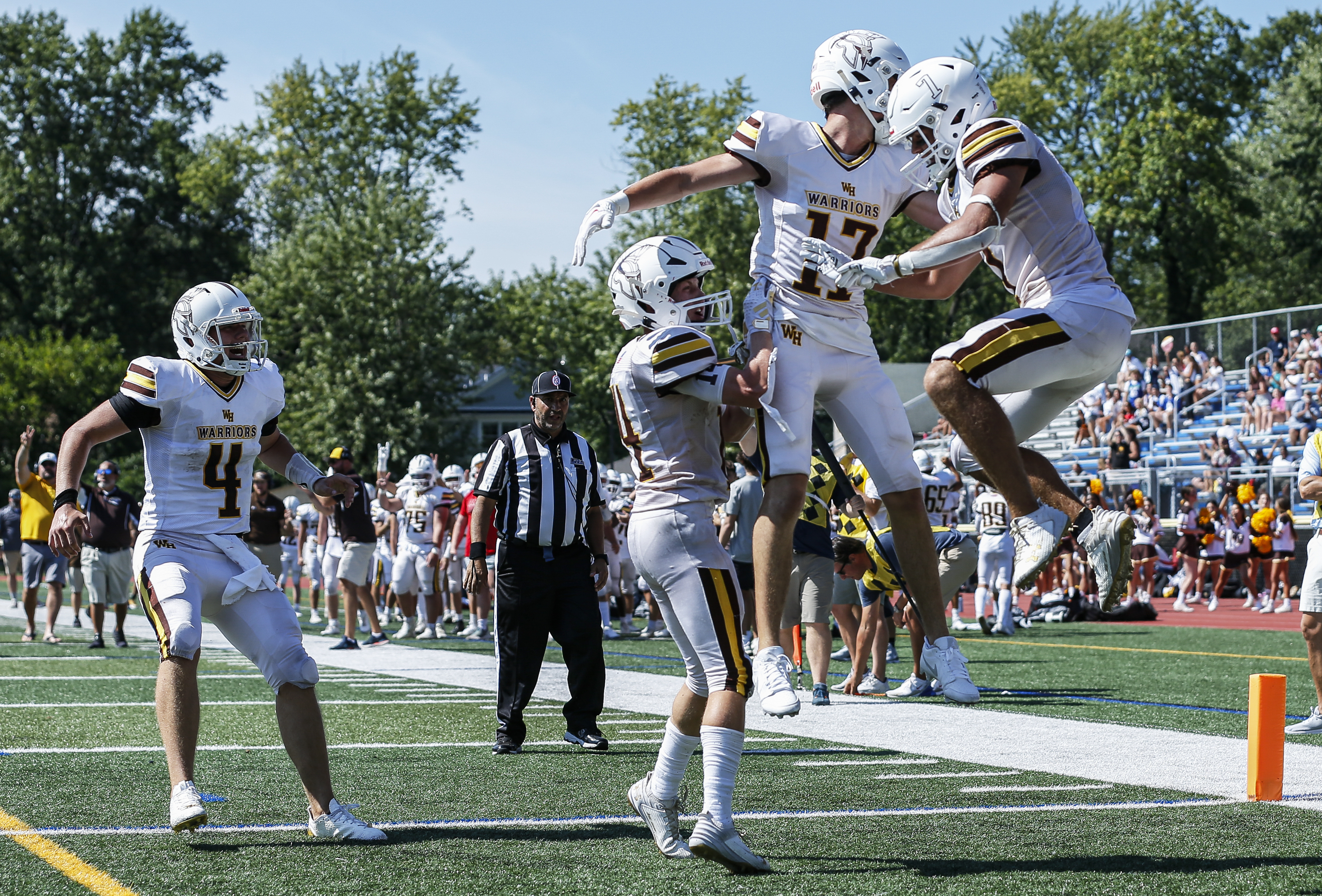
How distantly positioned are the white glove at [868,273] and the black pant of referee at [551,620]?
13.5ft

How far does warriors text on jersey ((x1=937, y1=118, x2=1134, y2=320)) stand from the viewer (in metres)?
5.09

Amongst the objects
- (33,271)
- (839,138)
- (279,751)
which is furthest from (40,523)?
(33,271)

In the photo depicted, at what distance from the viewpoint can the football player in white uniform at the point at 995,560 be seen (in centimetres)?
1775

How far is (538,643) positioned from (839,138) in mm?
4415

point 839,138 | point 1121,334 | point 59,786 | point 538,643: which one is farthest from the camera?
point 538,643

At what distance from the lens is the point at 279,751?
8.24m

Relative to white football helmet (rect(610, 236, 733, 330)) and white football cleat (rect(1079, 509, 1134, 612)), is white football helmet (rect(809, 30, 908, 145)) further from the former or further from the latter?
white football cleat (rect(1079, 509, 1134, 612))

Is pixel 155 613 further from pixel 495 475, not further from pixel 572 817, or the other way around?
pixel 495 475

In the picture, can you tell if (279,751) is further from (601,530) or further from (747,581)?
(747,581)

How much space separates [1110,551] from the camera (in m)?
5.14

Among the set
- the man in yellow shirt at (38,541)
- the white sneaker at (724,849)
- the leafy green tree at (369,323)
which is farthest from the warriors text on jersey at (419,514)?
the leafy green tree at (369,323)

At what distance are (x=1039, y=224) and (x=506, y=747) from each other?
4563mm

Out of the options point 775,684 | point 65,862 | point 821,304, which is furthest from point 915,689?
point 65,862

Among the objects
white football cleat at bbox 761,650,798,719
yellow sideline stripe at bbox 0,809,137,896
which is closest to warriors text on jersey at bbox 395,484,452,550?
yellow sideline stripe at bbox 0,809,137,896
